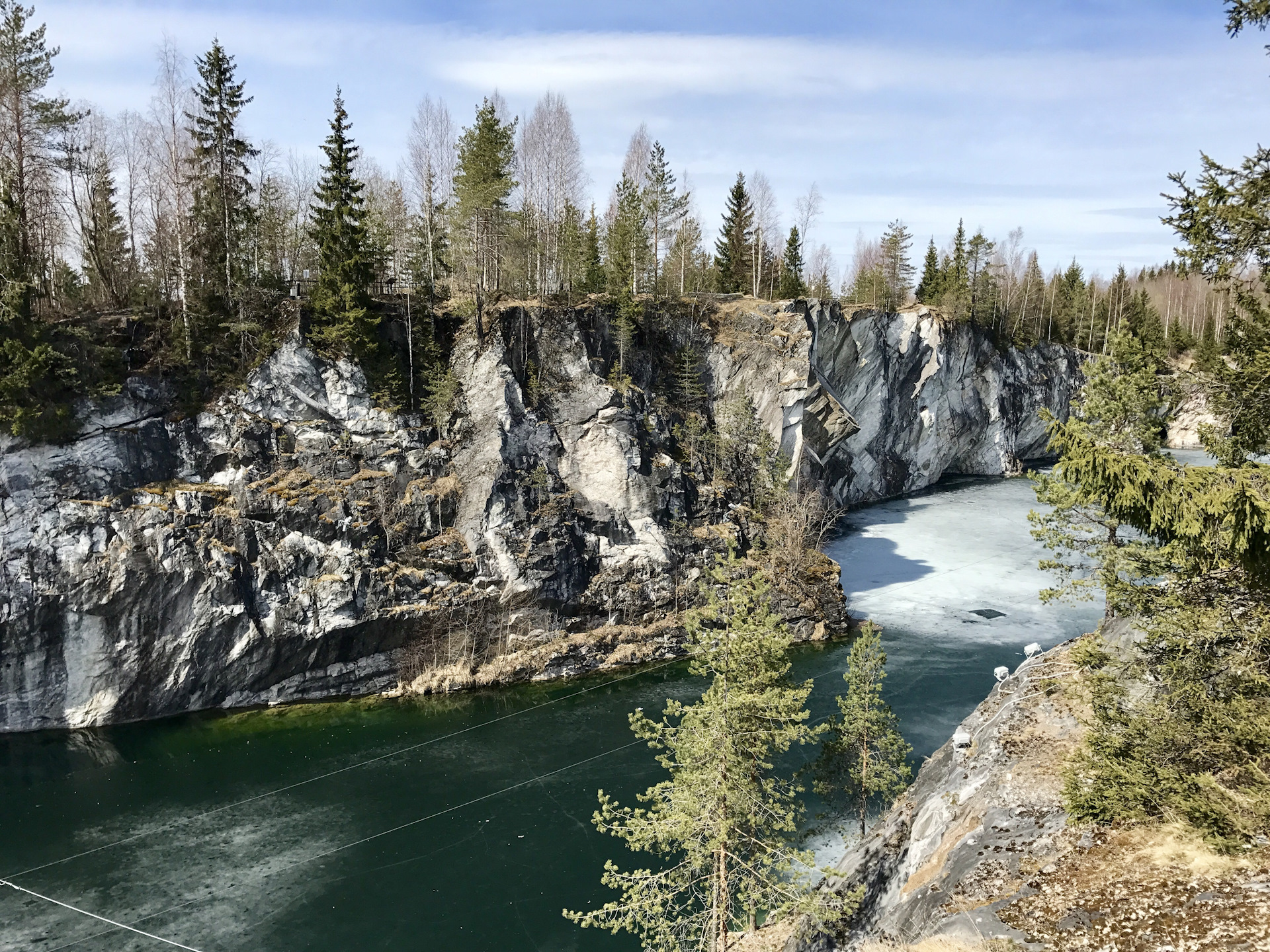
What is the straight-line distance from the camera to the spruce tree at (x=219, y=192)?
3198 centimetres

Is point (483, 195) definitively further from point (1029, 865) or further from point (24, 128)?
point (1029, 865)

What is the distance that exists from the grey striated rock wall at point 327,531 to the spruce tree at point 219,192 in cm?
438

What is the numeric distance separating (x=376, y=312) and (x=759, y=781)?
28.9 m

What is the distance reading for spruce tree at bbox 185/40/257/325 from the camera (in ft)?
105

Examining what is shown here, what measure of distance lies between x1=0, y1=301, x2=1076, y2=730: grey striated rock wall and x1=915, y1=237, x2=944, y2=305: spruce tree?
40063mm

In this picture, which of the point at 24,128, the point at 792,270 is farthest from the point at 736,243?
the point at 24,128

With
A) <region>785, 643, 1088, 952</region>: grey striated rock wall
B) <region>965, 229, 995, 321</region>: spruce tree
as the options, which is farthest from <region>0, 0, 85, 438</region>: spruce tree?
<region>965, 229, 995, 321</region>: spruce tree

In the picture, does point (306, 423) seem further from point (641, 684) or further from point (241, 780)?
point (641, 684)

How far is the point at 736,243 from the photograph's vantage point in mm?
55625

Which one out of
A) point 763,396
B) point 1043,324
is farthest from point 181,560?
point 1043,324

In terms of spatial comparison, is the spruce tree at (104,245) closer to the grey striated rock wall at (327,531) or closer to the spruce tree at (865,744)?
the grey striated rock wall at (327,531)

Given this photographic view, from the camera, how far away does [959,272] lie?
63719 millimetres

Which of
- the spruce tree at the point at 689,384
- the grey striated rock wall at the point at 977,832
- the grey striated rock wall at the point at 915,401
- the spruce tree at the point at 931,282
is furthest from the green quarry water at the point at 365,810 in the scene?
the spruce tree at the point at 931,282

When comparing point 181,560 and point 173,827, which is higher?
point 181,560
